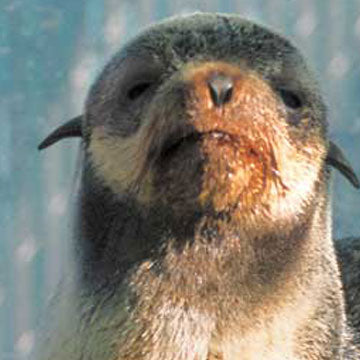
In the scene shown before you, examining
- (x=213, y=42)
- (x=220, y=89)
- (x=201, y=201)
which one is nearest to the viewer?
(x=220, y=89)

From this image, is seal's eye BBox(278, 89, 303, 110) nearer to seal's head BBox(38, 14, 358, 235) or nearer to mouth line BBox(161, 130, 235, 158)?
seal's head BBox(38, 14, 358, 235)

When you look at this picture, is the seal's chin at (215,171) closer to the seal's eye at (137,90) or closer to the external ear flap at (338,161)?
the seal's eye at (137,90)

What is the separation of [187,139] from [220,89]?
0.14 m

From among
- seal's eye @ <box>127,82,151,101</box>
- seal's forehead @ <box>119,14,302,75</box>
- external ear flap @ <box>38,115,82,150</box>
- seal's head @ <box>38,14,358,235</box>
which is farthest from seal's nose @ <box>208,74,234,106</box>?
external ear flap @ <box>38,115,82,150</box>

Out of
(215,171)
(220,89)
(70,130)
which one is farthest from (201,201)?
(70,130)

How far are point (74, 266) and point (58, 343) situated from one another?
0.21m

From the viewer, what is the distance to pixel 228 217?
2457 mm

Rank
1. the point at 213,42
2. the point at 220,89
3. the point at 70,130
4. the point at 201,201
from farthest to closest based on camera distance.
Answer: the point at 70,130, the point at 213,42, the point at 201,201, the point at 220,89

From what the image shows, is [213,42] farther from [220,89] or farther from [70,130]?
[70,130]

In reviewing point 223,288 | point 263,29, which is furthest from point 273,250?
point 263,29

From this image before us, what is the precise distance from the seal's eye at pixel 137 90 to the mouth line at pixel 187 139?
0.23 metres

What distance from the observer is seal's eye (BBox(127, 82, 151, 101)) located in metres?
2.59

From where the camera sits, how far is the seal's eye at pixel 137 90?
259cm

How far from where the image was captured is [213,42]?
2.55 m
